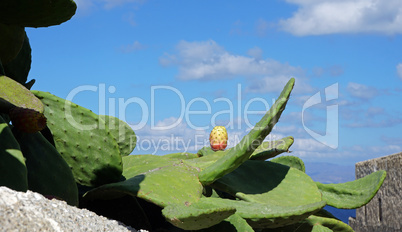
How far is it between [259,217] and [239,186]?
0.37 meters

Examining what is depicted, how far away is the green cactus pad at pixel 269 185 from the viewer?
2535 millimetres

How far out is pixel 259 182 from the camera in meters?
2.70

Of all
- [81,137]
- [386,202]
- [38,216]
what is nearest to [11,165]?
[38,216]

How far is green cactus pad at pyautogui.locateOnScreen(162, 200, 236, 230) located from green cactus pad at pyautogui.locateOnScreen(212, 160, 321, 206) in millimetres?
530

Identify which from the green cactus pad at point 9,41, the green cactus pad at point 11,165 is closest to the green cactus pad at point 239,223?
the green cactus pad at point 11,165

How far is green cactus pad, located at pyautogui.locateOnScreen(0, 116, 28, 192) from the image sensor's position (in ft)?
6.11

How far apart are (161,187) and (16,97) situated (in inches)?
28.9

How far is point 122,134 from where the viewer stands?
10.4 feet

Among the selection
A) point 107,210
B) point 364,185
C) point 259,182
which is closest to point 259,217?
point 259,182

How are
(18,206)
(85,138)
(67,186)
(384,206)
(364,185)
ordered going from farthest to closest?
(384,206)
(364,185)
(85,138)
(67,186)
(18,206)

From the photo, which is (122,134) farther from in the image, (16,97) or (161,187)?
(16,97)

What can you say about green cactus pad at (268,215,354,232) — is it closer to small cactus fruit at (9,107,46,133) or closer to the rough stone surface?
the rough stone surface

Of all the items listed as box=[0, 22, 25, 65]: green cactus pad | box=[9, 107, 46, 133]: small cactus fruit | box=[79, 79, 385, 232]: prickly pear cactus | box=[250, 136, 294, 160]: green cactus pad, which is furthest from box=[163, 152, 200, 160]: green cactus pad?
box=[9, 107, 46, 133]: small cactus fruit

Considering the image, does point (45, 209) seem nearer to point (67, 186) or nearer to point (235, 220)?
point (67, 186)
